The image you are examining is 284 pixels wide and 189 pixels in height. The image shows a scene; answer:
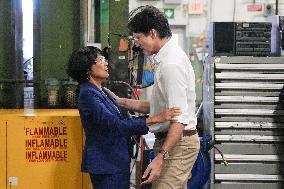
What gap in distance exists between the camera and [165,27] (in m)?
2.28

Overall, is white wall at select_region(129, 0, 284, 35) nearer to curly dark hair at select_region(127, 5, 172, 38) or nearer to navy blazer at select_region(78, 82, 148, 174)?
navy blazer at select_region(78, 82, 148, 174)

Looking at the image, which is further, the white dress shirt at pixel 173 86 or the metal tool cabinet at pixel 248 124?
the metal tool cabinet at pixel 248 124

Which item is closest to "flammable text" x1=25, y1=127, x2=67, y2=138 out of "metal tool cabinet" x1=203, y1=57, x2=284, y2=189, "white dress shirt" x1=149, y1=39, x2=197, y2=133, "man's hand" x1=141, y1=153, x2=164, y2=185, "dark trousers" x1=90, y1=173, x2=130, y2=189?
"dark trousers" x1=90, y1=173, x2=130, y2=189

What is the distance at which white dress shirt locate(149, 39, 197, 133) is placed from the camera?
2.15 meters

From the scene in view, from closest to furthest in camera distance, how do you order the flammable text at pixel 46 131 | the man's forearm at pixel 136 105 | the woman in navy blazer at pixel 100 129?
the woman in navy blazer at pixel 100 129
the man's forearm at pixel 136 105
the flammable text at pixel 46 131

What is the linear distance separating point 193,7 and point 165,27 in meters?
5.34

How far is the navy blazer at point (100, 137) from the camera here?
98.7 inches

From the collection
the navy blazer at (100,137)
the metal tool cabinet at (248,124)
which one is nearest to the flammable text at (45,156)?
the navy blazer at (100,137)

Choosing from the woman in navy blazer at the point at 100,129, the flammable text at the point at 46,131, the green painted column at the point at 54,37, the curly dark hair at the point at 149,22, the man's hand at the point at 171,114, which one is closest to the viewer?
the man's hand at the point at 171,114

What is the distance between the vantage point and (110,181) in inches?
101

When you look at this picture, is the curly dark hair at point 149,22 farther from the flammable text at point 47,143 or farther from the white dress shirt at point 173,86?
the flammable text at point 47,143

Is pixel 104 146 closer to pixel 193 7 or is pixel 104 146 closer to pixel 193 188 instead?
pixel 193 188

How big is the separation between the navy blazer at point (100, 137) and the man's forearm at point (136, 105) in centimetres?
24

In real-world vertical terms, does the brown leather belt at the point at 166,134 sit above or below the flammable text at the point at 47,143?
above
